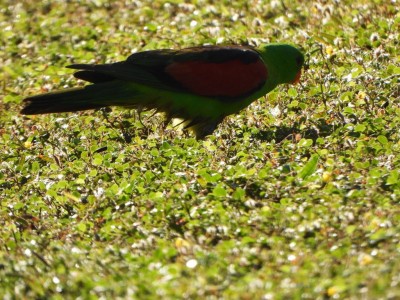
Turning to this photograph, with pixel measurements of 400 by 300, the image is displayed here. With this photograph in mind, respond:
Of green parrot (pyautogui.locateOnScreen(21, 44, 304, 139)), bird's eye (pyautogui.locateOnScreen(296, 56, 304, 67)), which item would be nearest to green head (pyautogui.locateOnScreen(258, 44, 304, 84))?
bird's eye (pyautogui.locateOnScreen(296, 56, 304, 67))

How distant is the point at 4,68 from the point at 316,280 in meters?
5.39

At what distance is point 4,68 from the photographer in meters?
9.11

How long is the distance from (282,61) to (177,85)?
912 millimetres

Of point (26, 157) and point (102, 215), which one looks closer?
point (102, 215)

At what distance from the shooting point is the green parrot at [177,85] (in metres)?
6.80

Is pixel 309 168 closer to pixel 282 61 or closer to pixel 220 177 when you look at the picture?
pixel 220 177

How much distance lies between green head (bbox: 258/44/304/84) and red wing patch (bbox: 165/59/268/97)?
316mm

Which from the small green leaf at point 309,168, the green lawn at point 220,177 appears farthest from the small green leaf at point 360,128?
A: the small green leaf at point 309,168

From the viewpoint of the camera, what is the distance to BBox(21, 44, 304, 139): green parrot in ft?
22.3

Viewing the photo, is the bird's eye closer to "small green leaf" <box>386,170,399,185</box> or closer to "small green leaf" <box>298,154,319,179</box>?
"small green leaf" <box>298,154,319,179</box>

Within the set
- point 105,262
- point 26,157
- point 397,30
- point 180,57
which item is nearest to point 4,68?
point 26,157

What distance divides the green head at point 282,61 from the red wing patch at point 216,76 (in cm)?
32

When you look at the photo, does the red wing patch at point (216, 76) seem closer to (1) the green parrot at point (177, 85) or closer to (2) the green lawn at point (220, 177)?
(1) the green parrot at point (177, 85)

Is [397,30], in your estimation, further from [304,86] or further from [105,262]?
[105,262]
